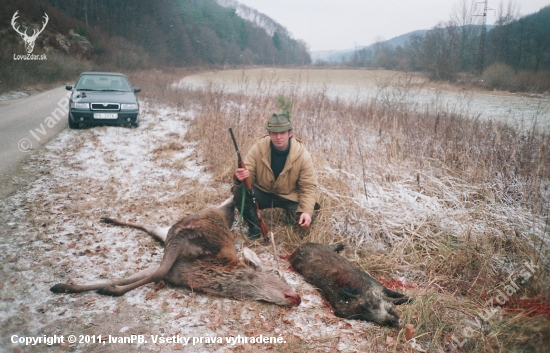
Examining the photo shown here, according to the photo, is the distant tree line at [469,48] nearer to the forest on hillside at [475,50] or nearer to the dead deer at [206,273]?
the forest on hillside at [475,50]

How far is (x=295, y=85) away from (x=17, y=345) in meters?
7.82

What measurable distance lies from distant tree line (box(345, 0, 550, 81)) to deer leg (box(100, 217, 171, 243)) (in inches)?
233

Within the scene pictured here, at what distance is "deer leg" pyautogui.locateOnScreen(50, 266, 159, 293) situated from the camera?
3.18 meters

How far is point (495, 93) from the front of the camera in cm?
828

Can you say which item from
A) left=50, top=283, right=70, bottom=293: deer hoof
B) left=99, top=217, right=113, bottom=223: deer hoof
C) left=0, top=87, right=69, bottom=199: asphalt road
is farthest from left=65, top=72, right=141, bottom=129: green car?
left=50, top=283, right=70, bottom=293: deer hoof

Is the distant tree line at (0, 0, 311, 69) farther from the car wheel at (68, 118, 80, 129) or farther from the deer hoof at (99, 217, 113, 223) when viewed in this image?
the deer hoof at (99, 217, 113, 223)

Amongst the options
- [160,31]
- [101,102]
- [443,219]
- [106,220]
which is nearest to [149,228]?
[106,220]

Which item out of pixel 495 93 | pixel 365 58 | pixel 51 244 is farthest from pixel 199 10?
pixel 51 244

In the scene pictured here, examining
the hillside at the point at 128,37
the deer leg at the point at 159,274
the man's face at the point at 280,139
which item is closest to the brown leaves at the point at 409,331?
the deer leg at the point at 159,274

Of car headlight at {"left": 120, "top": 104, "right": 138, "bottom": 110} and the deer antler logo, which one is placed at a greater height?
the deer antler logo

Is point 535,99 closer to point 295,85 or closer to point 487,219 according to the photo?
point 487,219

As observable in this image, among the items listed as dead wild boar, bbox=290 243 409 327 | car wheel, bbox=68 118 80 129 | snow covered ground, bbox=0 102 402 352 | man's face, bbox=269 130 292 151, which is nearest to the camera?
snow covered ground, bbox=0 102 402 352

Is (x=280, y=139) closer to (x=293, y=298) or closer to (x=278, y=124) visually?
(x=278, y=124)

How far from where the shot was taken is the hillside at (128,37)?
21.3 m
